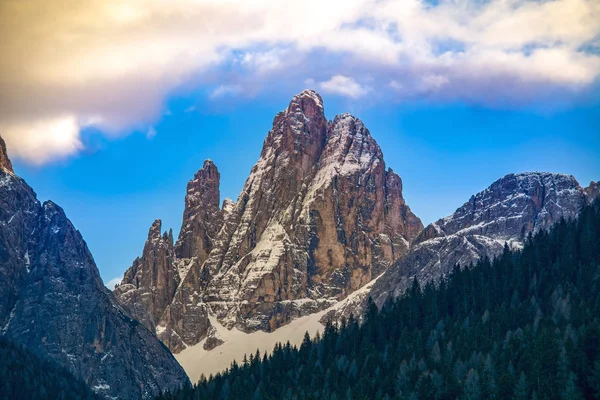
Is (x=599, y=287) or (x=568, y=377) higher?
(x=599, y=287)

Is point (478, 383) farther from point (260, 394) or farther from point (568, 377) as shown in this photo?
point (260, 394)

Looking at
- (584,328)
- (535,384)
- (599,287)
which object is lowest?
(535,384)

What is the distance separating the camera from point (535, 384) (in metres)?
146

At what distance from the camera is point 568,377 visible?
14425 centimetres

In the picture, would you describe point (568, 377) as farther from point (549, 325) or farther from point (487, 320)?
point (487, 320)

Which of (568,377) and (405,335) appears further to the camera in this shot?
(405,335)

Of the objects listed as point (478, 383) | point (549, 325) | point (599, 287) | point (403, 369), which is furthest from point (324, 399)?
point (599, 287)

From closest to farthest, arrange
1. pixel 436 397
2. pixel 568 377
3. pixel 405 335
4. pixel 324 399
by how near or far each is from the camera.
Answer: pixel 568 377, pixel 436 397, pixel 324 399, pixel 405 335

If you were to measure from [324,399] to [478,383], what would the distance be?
92.4 ft

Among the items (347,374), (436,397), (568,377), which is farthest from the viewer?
(347,374)

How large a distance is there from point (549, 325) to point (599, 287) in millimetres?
18670

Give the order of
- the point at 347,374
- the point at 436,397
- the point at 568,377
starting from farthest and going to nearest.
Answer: the point at 347,374 → the point at 436,397 → the point at 568,377

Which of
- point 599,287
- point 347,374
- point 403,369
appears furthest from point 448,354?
point 599,287

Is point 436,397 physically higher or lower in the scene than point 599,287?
lower
